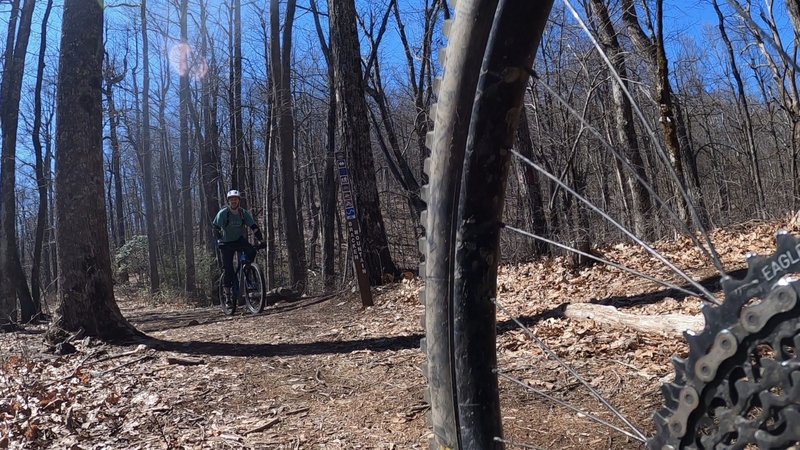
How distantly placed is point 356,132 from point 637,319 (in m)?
5.90

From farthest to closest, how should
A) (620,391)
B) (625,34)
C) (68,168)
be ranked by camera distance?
(625,34) < (68,168) < (620,391)

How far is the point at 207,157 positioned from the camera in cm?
2430

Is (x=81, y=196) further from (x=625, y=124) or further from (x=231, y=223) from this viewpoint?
(x=625, y=124)

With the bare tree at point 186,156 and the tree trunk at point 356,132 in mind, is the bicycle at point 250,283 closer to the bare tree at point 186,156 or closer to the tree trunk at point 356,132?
the tree trunk at point 356,132

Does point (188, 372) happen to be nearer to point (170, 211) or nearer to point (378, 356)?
point (378, 356)

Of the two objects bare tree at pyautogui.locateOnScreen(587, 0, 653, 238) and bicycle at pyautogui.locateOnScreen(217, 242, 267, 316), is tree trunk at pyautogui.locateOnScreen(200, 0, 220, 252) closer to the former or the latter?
bicycle at pyautogui.locateOnScreen(217, 242, 267, 316)

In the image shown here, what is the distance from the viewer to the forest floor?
3676 millimetres

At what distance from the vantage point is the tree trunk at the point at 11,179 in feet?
43.0

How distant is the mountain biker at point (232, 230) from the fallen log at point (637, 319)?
5300mm

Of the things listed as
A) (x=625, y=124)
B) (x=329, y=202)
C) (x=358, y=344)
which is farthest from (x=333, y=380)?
(x=329, y=202)

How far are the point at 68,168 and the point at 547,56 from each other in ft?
32.3

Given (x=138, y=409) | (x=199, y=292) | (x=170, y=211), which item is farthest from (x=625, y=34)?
(x=170, y=211)

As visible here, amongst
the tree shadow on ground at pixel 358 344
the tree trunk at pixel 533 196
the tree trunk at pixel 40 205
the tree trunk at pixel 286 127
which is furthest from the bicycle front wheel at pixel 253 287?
the tree trunk at pixel 40 205

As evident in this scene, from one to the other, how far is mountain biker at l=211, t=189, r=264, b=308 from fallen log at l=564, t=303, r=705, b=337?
5.30 m
